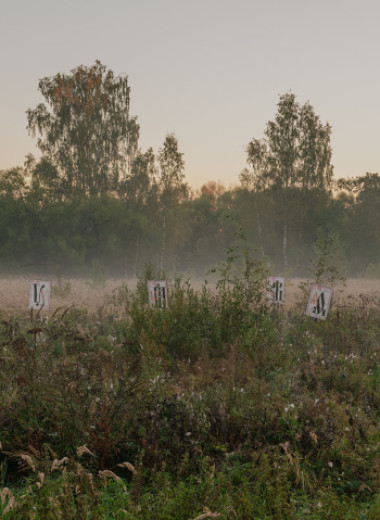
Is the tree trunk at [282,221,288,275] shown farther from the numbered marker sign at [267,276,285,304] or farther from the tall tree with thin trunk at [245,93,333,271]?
the numbered marker sign at [267,276,285,304]

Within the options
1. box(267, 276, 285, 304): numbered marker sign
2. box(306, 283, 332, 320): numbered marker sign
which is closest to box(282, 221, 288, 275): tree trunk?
box(267, 276, 285, 304): numbered marker sign

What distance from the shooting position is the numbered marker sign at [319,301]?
31.4ft

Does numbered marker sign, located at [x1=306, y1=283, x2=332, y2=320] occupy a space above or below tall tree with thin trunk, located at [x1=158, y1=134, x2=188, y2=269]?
below

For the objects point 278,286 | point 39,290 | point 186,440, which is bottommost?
point 186,440

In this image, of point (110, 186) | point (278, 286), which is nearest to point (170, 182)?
point (110, 186)

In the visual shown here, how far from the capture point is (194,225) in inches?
2064

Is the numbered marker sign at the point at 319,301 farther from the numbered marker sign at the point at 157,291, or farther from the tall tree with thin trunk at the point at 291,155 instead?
the tall tree with thin trunk at the point at 291,155

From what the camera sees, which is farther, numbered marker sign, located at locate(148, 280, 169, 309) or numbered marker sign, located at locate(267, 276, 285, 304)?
numbered marker sign, located at locate(267, 276, 285, 304)

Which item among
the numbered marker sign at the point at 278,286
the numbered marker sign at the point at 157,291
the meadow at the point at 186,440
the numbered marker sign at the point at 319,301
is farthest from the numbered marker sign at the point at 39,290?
the numbered marker sign at the point at 319,301

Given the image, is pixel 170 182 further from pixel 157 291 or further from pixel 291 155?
pixel 157 291

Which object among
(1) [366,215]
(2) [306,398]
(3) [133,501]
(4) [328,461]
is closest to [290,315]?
(2) [306,398]

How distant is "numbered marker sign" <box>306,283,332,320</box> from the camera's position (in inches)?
376

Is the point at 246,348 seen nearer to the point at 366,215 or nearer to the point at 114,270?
the point at 114,270

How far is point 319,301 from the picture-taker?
9.75 metres
